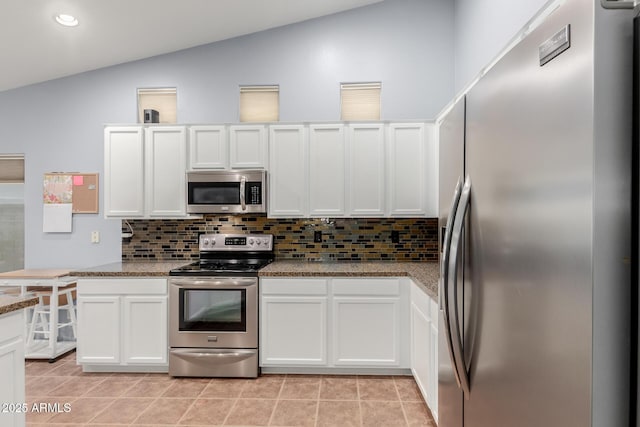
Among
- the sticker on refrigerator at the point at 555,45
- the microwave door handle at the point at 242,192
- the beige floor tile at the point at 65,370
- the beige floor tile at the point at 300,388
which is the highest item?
the sticker on refrigerator at the point at 555,45

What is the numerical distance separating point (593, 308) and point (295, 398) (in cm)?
245

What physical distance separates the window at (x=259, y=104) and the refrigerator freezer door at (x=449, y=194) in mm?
2445

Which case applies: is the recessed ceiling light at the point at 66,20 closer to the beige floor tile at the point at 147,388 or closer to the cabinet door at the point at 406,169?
the cabinet door at the point at 406,169

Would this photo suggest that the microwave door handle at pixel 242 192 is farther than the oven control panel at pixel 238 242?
No

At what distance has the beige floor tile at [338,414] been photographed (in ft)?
7.77

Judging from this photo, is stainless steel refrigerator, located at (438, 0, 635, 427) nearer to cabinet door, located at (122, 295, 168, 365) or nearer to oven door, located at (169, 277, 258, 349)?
oven door, located at (169, 277, 258, 349)

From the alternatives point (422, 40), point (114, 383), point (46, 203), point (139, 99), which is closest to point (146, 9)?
point (139, 99)

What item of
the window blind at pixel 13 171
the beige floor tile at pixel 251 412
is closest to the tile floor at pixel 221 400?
the beige floor tile at pixel 251 412

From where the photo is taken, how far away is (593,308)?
63 centimetres

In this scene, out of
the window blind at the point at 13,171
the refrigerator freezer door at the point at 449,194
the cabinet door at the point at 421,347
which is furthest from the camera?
the window blind at the point at 13,171

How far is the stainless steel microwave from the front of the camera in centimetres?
328

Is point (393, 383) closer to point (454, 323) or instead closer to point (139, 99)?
point (454, 323)

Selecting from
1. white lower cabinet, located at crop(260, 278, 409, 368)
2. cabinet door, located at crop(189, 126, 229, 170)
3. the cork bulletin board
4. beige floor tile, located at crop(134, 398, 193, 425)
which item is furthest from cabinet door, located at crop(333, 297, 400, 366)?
the cork bulletin board

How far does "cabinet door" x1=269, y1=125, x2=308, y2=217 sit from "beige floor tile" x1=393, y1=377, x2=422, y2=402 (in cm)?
158
